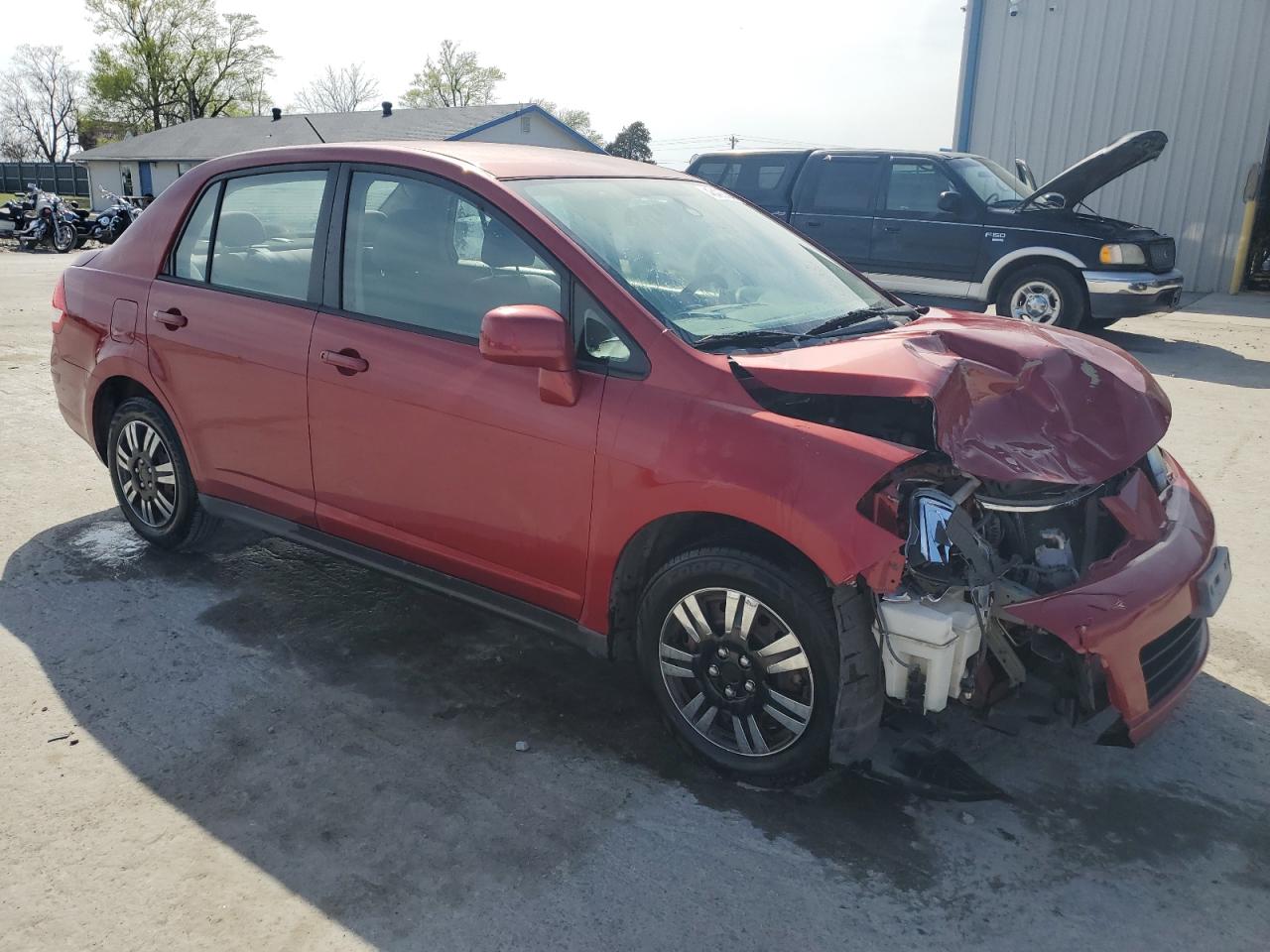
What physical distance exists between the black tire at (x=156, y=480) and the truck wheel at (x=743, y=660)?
8.00ft

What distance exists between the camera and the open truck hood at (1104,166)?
9359 mm

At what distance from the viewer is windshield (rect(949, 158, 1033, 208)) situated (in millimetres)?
10672

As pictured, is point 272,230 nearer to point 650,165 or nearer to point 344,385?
point 344,385

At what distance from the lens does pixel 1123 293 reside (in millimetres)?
10141

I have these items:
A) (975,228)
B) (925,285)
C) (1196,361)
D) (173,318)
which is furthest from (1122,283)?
(173,318)

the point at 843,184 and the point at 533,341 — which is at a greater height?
the point at 843,184

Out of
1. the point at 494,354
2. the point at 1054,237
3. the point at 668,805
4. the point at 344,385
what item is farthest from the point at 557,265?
the point at 1054,237

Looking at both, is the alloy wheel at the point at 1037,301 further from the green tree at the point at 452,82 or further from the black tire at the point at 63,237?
the green tree at the point at 452,82

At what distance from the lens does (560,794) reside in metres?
3.04

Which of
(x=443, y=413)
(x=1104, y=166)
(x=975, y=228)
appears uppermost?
(x=1104, y=166)

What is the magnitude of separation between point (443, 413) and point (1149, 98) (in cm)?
1683

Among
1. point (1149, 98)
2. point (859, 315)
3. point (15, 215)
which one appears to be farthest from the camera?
point (15, 215)

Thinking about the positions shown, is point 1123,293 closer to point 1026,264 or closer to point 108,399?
point 1026,264

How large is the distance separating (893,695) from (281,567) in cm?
300
